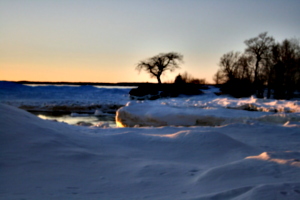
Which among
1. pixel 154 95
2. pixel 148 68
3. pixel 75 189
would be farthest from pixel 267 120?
pixel 148 68

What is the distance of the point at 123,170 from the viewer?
2.95 m

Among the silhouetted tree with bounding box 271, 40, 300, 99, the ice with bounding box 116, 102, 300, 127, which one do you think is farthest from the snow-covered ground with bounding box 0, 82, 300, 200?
the silhouetted tree with bounding box 271, 40, 300, 99

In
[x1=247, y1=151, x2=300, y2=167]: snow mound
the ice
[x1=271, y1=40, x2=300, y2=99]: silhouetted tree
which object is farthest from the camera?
[x1=271, y1=40, x2=300, y2=99]: silhouetted tree

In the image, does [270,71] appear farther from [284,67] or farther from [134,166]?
[134,166]

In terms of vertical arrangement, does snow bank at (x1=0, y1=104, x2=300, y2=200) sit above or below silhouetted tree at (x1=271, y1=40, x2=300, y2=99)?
below

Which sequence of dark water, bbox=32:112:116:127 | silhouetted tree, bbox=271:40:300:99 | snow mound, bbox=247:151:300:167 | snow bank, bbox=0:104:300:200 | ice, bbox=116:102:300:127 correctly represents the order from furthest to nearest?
silhouetted tree, bbox=271:40:300:99, dark water, bbox=32:112:116:127, ice, bbox=116:102:300:127, snow mound, bbox=247:151:300:167, snow bank, bbox=0:104:300:200

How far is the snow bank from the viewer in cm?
227

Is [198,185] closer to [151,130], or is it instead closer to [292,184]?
[292,184]

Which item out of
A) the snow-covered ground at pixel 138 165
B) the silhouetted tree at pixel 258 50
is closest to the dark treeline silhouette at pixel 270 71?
the silhouetted tree at pixel 258 50

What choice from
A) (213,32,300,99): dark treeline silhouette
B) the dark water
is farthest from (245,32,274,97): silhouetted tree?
the dark water

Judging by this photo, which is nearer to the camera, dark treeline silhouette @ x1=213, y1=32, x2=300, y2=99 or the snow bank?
the snow bank

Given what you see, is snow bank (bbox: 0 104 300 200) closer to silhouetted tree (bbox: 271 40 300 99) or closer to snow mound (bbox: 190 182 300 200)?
snow mound (bbox: 190 182 300 200)

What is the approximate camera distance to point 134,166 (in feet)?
10.2

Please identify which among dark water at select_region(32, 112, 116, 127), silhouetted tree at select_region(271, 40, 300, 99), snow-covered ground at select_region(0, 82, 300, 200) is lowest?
dark water at select_region(32, 112, 116, 127)
